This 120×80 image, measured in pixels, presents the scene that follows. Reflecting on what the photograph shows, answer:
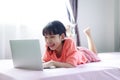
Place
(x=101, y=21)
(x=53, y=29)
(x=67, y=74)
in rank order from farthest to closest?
(x=101, y=21) < (x=53, y=29) < (x=67, y=74)

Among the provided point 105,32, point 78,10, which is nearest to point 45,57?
point 78,10

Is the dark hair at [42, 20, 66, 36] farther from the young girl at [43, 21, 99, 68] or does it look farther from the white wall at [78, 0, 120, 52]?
the white wall at [78, 0, 120, 52]

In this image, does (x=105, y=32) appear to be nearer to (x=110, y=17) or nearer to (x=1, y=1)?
(x=110, y=17)

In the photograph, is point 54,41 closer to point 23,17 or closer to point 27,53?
point 27,53

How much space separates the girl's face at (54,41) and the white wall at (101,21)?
1.55 meters

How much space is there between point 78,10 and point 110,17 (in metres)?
0.54

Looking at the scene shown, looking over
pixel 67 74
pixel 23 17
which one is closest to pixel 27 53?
pixel 67 74

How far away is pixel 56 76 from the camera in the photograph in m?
1.32

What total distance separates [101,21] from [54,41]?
190 cm

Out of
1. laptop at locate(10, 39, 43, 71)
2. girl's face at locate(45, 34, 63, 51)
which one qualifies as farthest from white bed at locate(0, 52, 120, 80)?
girl's face at locate(45, 34, 63, 51)

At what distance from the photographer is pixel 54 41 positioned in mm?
1694

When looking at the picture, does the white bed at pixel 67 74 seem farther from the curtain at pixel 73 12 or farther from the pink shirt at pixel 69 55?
the curtain at pixel 73 12

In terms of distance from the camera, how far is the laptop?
141cm

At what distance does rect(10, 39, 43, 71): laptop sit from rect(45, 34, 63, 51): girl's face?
0.85 ft
